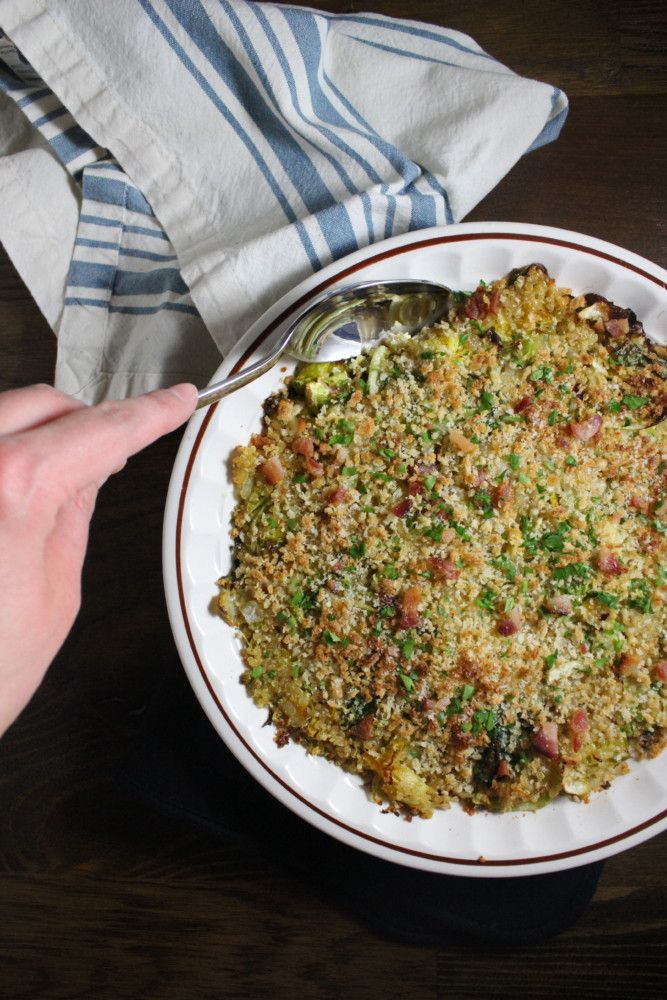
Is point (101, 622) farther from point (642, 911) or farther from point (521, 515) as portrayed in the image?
point (642, 911)

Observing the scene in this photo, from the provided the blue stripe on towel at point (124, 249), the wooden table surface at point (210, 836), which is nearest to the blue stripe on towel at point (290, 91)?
the wooden table surface at point (210, 836)

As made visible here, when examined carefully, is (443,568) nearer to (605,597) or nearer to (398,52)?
(605,597)

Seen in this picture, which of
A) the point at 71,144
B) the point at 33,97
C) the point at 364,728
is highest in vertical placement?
the point at 33,97

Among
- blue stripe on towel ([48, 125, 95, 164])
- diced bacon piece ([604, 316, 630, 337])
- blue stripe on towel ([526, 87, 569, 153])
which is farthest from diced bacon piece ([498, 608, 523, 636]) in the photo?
blue stripe on towel ([48, 125, 95, 164])

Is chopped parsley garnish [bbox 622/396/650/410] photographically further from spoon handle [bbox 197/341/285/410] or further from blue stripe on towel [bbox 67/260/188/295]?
blue stripe on towel [bbox 67/260/188/295]

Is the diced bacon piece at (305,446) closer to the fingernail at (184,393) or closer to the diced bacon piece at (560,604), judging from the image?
the fingernail at (184,393)

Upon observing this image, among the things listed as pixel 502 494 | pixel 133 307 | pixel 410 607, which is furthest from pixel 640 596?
pixel 133 307
